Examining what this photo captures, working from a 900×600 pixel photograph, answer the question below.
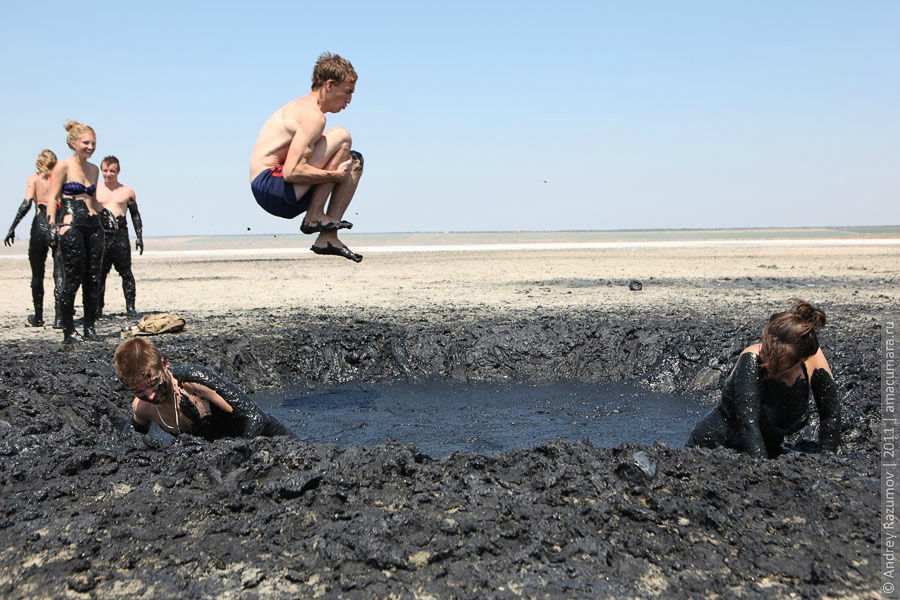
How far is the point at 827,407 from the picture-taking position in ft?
15.5

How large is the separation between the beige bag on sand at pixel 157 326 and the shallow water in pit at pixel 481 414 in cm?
218

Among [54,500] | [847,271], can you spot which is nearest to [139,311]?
[54,500]

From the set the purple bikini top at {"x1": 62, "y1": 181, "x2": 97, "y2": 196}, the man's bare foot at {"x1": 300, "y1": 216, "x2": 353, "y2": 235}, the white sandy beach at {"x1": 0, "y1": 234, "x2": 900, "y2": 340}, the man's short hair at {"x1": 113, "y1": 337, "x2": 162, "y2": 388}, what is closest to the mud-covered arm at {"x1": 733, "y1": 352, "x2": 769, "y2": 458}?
the man's bare foot at {"x1": 300, "y1": 216, "x2": 353, "y2": 235}

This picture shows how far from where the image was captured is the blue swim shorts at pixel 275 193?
5.02 meters

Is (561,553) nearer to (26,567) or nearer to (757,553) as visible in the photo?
(757,553)

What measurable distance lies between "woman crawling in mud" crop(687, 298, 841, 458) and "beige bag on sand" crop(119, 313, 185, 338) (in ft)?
21.5

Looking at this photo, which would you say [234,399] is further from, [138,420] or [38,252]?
[38,252]

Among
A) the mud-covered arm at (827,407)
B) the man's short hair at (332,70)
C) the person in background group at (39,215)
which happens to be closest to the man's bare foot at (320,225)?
the man's short hair at (332,70)

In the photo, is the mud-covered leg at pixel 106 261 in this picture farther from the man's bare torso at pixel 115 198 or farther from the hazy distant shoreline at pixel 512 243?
the hazy distant shoreline at pixel 512 243

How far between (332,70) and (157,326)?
210 inches

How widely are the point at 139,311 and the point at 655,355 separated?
7.79 metres

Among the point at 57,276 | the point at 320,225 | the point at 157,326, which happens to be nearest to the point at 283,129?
the point at 320,225

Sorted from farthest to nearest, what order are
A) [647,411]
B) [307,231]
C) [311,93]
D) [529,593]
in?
[647,411] < [307,231] < [311,93] < [529,593]

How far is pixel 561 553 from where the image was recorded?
342cm
